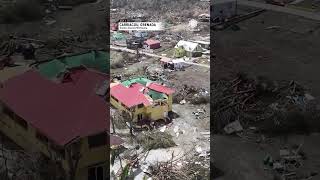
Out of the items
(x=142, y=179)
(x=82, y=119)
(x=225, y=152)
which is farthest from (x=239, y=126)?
(x=82, y=119)

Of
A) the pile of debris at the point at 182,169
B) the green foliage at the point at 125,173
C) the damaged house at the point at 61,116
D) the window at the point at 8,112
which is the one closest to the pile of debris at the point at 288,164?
the pile of debris at the point at 182,169

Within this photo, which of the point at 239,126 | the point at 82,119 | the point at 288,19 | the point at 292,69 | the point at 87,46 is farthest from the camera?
the point at 288,19

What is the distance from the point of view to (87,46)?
518 cm

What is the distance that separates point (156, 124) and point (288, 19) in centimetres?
224

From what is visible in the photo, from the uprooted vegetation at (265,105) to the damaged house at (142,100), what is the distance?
422mm

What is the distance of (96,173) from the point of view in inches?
166

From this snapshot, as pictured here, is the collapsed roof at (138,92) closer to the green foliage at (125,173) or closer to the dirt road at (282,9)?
the green foliage at (125,173)

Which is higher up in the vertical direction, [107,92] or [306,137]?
[107,92]

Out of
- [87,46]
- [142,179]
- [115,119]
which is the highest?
[87,46]

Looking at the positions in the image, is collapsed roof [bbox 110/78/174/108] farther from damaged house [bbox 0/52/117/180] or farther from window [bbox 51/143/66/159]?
window [bbox 51/143/66/159]

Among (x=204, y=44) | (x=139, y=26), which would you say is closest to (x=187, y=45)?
(x=204, y=44)

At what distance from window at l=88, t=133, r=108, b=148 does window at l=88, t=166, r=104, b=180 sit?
0.53ft

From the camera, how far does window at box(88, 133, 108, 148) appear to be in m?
4.16

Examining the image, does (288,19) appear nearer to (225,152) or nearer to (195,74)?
(195,74)
